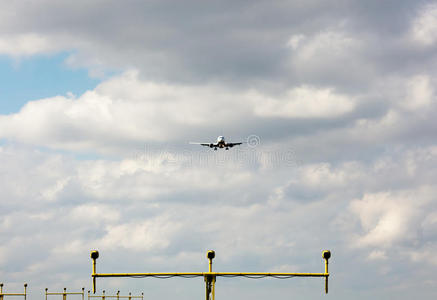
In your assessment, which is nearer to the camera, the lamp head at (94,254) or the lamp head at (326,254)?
the lamp head at (326,254)

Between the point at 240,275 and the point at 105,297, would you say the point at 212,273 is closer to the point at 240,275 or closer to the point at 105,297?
the point at 240,275

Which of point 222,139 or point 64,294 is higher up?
point 222,139

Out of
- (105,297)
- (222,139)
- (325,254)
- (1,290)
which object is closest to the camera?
(325,254)

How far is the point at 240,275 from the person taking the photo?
1484 inches

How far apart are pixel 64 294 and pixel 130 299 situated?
26051 millimetres

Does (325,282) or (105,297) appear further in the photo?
(105,297)

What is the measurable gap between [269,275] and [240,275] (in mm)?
1529

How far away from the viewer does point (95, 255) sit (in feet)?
123

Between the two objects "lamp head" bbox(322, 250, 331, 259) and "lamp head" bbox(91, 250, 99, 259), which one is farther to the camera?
"lamp head" bbox(91, 250, 99, 259)

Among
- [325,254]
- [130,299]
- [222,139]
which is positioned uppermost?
[222,139]

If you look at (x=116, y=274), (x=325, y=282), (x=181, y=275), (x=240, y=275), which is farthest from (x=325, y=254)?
(x=116, y=274)

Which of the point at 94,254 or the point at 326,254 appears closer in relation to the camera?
the point at 326,254

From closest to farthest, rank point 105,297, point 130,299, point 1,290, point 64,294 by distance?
point 1,290 → point 64,294 → point 105,297 → point 130,299

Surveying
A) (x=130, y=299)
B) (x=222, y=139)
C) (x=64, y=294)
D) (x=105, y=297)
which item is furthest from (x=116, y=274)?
(x=222, y=139)
